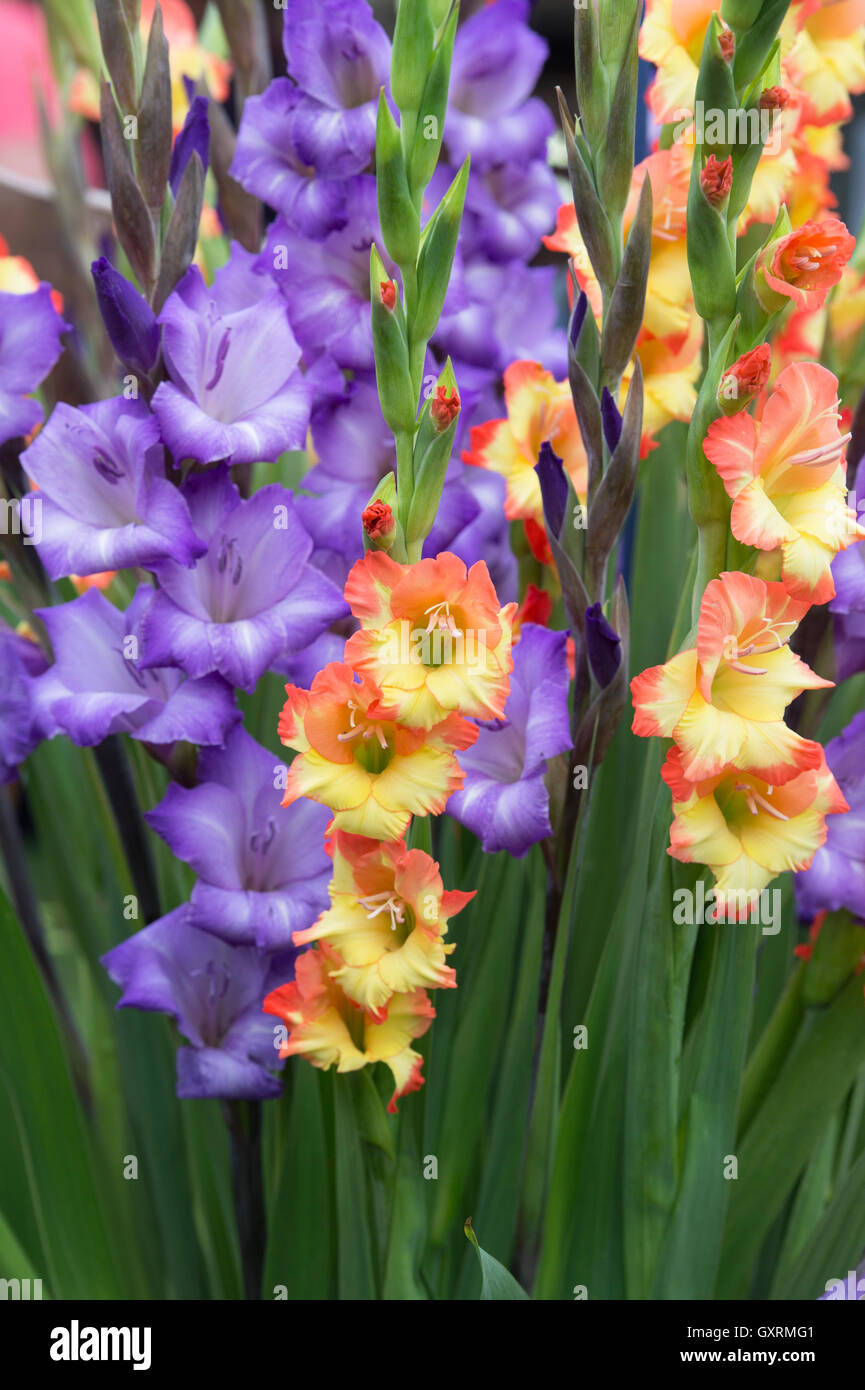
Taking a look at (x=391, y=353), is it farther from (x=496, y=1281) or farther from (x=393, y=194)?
(x=496, y=1281)

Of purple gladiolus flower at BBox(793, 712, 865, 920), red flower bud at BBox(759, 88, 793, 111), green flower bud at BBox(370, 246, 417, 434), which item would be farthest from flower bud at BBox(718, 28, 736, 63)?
purple gladiolus flower at BBox(793, 712, 865, 920)

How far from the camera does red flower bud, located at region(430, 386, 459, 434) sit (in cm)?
34

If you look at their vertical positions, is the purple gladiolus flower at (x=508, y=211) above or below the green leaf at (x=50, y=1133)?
above

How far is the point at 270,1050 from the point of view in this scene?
0.45 meters

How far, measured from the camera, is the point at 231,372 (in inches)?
18.0

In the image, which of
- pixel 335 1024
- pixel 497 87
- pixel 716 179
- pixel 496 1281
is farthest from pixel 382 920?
pixel 497 87

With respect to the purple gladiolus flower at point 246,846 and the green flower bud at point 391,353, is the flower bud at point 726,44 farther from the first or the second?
the purple gladiolus flower at point 246,846

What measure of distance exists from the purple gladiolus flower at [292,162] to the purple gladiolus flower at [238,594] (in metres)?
0.11

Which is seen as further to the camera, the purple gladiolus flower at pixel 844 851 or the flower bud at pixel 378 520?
the purple gladiolus flower at pixel 844 851

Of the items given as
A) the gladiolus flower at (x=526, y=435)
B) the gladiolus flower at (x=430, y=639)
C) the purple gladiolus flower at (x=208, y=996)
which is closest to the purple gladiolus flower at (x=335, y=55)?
the gladiolus flower at (x=526, y=435)

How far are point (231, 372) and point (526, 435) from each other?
0.12 metres

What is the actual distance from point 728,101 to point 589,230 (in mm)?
55

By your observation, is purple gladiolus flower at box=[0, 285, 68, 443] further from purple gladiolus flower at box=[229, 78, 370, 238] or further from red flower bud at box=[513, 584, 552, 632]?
red flower bud at box=[513, 584, 552, 632]

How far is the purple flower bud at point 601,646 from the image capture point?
1.29 feet
